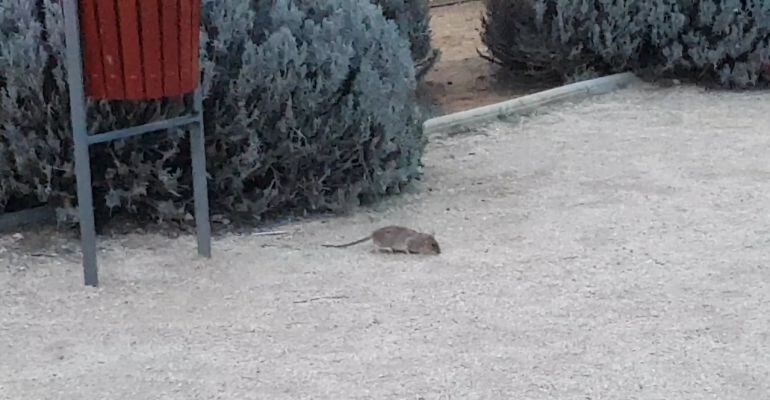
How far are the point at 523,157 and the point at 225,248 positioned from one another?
6.01ft

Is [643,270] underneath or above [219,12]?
underneath

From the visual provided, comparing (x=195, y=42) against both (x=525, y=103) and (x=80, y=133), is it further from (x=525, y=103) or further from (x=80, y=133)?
(x=525, y=103)

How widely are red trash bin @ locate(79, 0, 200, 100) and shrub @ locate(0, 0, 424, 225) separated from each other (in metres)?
0.38

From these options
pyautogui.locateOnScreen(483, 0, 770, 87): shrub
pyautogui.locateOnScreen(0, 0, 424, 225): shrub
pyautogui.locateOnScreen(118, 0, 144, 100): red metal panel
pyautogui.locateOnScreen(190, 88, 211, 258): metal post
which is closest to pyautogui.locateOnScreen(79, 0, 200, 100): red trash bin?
pyautogui.locateOnScreen(118, 0, 144, 100): red metal panel

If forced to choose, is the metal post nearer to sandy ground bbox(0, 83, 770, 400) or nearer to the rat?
sandy ground bbox(0, 83, 770, 400)

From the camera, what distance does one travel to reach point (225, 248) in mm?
4344

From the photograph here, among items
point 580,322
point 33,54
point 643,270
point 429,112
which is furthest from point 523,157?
point 33,54

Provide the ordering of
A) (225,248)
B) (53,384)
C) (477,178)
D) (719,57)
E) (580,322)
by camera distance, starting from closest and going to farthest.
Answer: (53,384) < (580,322) < (225,248) < (477,178) < (719,57)

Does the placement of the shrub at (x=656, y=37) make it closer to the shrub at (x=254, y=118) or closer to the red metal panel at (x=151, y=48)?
the shrub at (x=254, y=118)

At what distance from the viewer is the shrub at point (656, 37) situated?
703 centimetres

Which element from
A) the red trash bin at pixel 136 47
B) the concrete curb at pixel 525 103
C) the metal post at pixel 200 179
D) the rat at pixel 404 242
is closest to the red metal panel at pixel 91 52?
the red trash bin at pixel 136 47

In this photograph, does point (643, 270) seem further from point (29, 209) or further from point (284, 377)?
point (29, 209)

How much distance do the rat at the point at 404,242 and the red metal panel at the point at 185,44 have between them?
0.90 metres

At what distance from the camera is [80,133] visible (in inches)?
149
